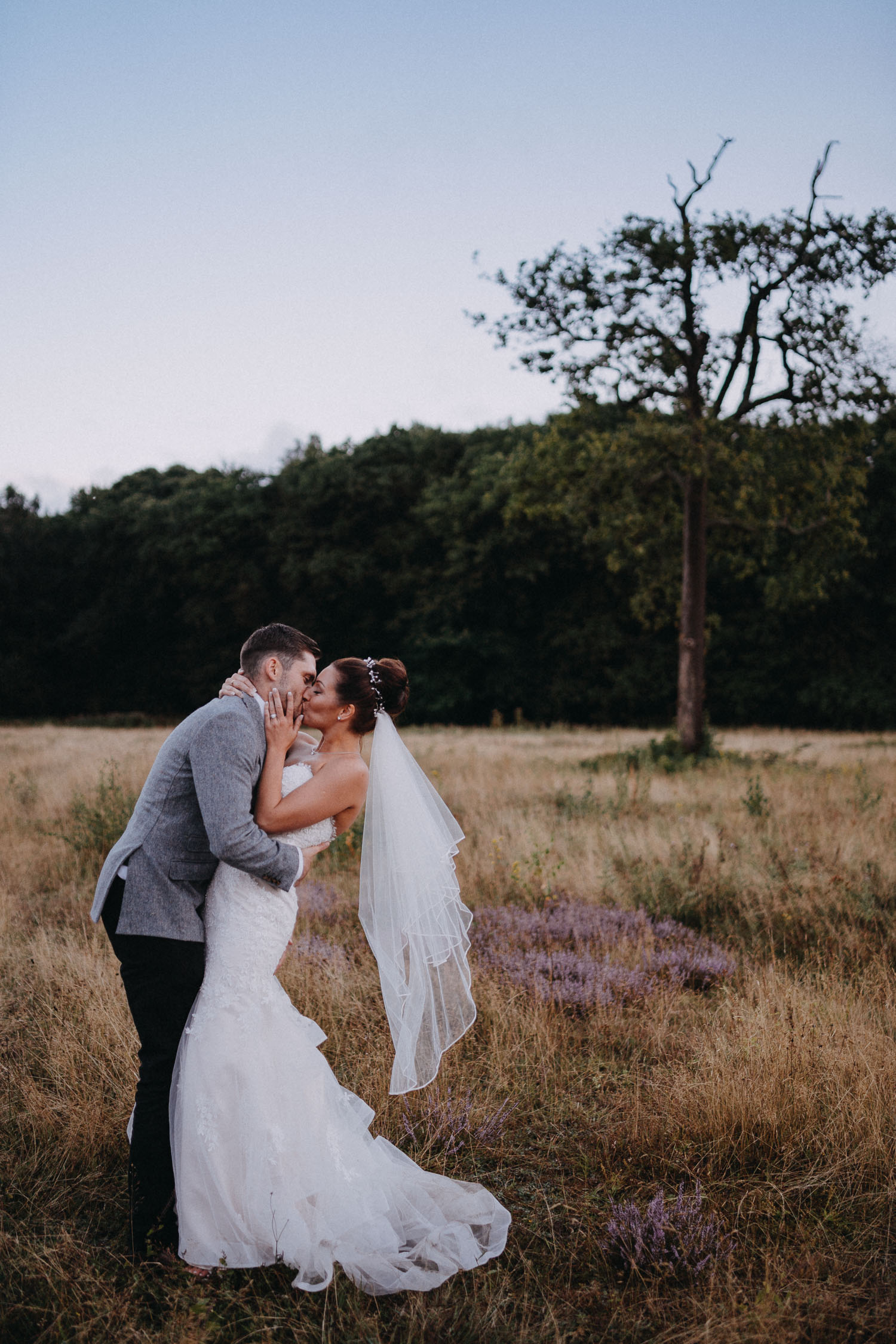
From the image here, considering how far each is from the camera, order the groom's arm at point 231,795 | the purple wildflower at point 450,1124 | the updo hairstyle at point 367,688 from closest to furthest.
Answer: the groom's arm at point 231,795 < the updo hairstyle at point 367,688 < the purple wildflower at point 450,1124

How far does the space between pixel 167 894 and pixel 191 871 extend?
109 mm

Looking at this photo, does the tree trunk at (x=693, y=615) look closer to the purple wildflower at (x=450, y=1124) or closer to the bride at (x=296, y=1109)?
the purple wildflower at (x=450, y=1124)

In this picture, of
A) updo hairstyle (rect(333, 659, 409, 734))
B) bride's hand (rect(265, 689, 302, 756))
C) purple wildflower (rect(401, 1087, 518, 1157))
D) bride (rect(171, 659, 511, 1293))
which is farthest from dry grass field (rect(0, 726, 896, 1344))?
updo hairstyle (rect(333, 659, 409, 734))

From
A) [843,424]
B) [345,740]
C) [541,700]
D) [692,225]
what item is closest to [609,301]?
[692,225]

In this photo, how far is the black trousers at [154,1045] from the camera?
2.83m

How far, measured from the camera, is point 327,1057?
14.1 feet

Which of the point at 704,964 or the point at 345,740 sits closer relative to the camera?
the point at 345,740

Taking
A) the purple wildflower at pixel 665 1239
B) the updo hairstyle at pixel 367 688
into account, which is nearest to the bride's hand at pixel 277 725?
the updo hairstyle at pixel 367 688

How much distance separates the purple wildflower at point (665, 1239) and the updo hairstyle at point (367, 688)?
2013mm

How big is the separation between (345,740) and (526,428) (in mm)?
34812

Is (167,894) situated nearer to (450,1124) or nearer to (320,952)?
(450,1124)

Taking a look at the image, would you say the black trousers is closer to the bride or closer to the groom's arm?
the bride

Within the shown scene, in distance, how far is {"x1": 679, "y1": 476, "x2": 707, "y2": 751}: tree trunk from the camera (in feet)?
50.6

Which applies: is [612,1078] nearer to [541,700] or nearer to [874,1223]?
[874,1223]
